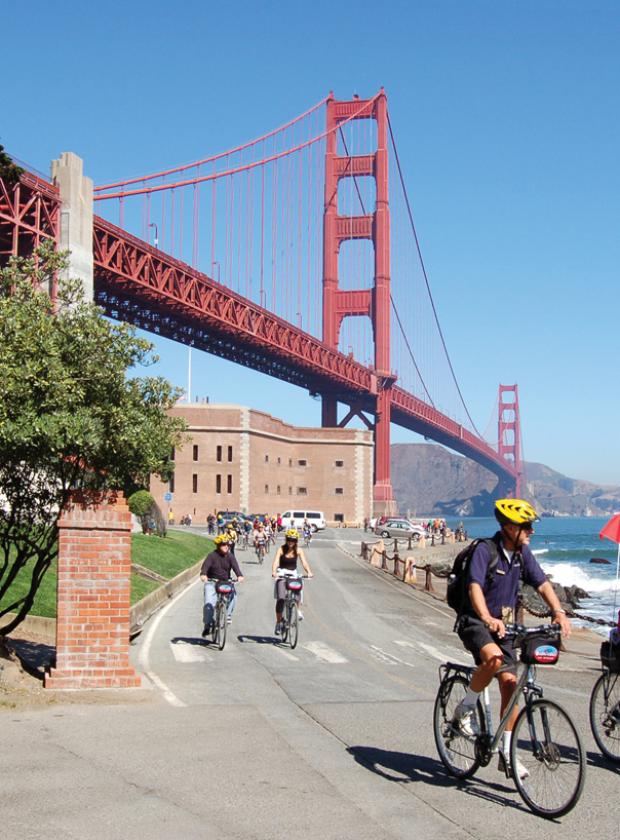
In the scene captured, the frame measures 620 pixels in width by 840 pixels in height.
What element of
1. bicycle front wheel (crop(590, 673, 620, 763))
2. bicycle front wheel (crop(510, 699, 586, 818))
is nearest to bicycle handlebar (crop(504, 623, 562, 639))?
bicycle front wheel (crop(510, 699, 586, 818))

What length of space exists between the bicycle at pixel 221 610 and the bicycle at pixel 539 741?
9484 mm

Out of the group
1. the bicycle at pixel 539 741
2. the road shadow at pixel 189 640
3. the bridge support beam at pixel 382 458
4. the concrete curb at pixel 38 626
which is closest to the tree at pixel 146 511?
the road shadow at pixel 189 640

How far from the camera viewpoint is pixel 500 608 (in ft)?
22.5

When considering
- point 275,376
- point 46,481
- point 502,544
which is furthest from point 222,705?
point 275,376

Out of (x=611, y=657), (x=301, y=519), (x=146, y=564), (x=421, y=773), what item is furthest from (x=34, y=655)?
(x=301, y=519)

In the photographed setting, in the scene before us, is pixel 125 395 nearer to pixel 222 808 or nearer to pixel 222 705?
pixel 222 705

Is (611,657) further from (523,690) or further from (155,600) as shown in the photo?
(155,600)

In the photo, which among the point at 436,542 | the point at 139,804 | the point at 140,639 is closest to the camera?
the point at 139,804

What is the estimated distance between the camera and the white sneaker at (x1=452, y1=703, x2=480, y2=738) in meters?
6.89

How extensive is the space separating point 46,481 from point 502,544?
7360mm

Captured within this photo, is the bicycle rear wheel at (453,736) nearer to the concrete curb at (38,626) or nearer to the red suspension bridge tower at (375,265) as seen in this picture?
the concrete curb at (38,626)

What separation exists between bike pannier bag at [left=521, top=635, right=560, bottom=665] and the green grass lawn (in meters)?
12.4

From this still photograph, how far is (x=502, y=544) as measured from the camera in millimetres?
6922

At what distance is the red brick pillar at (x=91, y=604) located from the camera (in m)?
11.1
